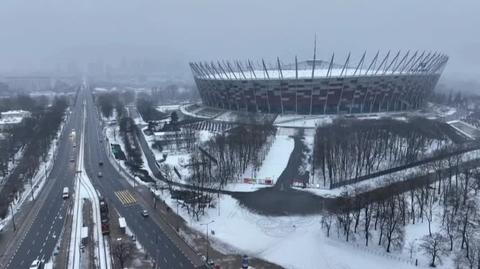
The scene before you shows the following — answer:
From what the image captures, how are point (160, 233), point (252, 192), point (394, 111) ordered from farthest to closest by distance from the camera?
1. point (394, 111)
2. point (252, 192)
3. point (160, 233)

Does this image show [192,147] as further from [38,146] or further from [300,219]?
[300,219]

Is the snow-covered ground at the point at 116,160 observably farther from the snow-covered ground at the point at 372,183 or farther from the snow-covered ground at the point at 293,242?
the snow-covered ground at the point at 372,183

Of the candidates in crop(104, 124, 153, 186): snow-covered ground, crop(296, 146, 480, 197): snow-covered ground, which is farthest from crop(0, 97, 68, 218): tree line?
crop(296, 146, 480, 197): snow-covered ground

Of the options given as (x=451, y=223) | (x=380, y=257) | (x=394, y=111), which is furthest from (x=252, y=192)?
(x=394, y=111)

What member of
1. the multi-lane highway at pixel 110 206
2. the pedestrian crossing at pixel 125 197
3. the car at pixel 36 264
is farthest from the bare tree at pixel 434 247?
the car at pixel 36 264

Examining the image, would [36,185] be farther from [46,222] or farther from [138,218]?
[138,218]

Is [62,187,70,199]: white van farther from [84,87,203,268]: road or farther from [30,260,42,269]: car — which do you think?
[30,260,42,269]: car

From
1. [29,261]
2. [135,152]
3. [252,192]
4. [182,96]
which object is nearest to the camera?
[29,261]

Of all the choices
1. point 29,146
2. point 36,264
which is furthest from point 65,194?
point 29,146
